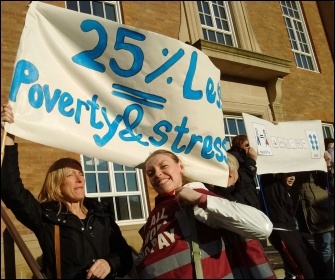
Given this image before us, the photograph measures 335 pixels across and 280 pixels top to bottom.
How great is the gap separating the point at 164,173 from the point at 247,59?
667 centimetres

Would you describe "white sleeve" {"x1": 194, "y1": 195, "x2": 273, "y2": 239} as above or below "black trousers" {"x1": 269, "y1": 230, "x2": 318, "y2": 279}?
above

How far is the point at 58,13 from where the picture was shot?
2.88 meters

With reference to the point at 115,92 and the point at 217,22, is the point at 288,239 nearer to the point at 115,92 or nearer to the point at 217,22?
the point at 115,92

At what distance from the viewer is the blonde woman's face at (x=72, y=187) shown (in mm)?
2457

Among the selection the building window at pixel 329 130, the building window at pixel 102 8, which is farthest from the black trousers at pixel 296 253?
the building window at pixel 329 130

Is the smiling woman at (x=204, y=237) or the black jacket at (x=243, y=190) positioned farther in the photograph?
the black jacket at (x=243, y=190)

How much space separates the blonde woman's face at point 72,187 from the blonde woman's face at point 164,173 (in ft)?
1.52

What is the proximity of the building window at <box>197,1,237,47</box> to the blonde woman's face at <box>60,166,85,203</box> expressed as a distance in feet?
24.2

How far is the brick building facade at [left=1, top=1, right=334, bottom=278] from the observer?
241 inches

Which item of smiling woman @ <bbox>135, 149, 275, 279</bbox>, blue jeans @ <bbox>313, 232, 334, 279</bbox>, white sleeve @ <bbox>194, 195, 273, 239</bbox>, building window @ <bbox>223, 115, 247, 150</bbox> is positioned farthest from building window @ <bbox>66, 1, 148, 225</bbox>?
white sleeve @ <bbox>194, 195, 273, 239</bbox>

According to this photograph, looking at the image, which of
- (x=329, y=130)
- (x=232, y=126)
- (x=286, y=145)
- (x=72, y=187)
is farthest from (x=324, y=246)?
(x=329, y=130)

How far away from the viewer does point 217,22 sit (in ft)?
32.3

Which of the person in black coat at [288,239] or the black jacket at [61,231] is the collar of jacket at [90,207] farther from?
the person in black coat at [288,239]

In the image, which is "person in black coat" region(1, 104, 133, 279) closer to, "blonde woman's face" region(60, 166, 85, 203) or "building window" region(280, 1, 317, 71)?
"blonde woman's face" region(60, 166, 85, 203)
